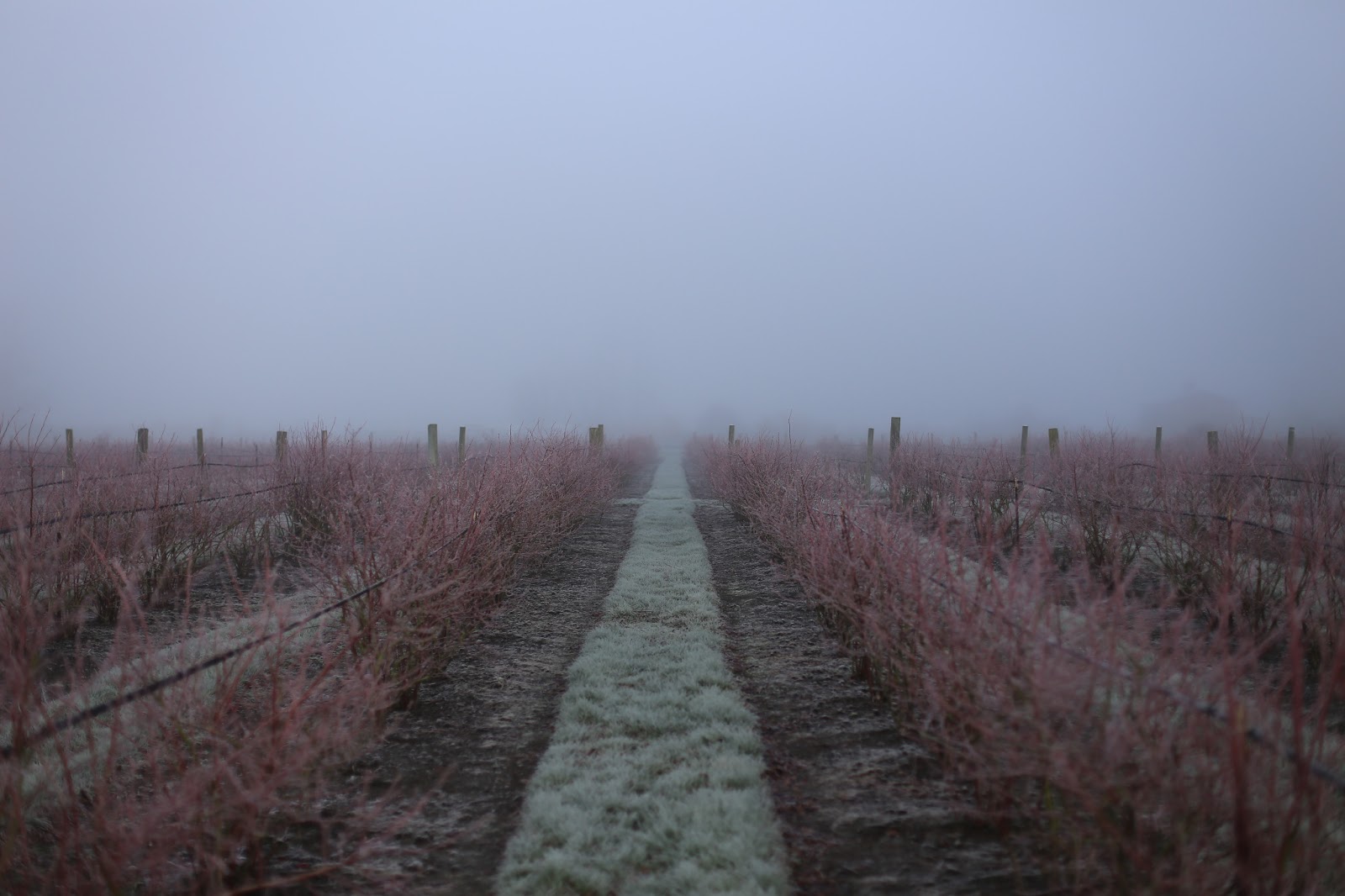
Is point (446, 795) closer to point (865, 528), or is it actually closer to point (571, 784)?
point (571, 784)

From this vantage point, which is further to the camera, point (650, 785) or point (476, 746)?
point (476, 746)

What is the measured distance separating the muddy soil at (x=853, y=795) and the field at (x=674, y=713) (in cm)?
2

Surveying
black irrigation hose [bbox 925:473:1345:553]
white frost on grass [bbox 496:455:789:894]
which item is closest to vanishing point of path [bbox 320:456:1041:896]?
white frost on grass [bbox 496:455:789:894]

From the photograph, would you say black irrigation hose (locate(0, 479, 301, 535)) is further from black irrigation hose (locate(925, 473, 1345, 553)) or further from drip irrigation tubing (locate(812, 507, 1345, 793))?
black irrigation hose (locate(925, 473, 1345, 553))

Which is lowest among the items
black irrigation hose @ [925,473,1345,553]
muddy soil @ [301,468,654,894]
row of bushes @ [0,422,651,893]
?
muddy soil @ [301,468,654,894]

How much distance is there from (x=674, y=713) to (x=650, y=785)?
762mm

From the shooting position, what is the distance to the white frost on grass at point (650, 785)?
8.07ft

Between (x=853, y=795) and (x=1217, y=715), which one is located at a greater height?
(x=1217, y=715)

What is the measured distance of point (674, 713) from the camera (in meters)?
3.83

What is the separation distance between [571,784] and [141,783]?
1.94 metres

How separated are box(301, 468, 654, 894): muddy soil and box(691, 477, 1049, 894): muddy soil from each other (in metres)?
1.16

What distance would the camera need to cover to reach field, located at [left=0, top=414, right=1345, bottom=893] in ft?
6.47

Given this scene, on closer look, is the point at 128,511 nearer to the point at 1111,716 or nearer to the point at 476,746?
the point at 476,746

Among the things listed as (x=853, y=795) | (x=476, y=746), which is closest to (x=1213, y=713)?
(x=853, y=795)
